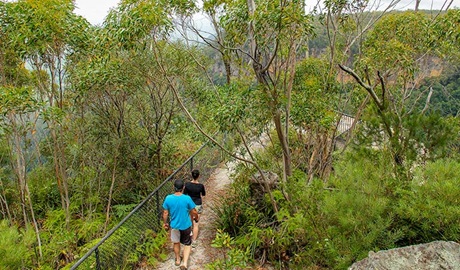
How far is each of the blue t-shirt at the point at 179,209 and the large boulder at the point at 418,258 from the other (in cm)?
272

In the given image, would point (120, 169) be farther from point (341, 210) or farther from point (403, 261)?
point (403, 261)

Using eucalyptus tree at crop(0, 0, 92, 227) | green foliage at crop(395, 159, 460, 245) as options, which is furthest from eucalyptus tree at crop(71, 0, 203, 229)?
green foliage at crop(395, 159, 460, 245)

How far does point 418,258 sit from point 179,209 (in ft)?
11.0

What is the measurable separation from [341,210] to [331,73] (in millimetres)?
4751

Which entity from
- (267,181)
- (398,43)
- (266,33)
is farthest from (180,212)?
(398,43)

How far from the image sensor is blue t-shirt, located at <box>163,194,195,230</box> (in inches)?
220

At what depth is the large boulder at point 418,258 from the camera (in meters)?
3.57

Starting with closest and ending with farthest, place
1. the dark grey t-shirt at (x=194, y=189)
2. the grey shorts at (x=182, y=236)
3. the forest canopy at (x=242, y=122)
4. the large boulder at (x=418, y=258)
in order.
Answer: the large boulder at (x=418, y=258) → the forest canopy at (x=242, y=122) → the grey shorts at (x=182, y=236) → the dark grey t-shirt at (x=194, y=189)

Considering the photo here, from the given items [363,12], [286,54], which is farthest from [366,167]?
[363,12]

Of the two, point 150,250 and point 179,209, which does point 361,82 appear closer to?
point 179,209

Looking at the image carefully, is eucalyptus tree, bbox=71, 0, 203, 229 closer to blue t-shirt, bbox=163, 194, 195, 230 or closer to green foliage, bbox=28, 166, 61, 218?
green foliage, bbox=28, 166, 61, 218

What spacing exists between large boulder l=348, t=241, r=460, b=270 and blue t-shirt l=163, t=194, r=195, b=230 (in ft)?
8.93

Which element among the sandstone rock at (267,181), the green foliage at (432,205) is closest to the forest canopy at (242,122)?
the green foliage at (432,205)

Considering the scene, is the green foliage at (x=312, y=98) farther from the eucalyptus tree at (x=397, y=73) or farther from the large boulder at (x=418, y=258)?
the large boulder at (x=418, y=258)
